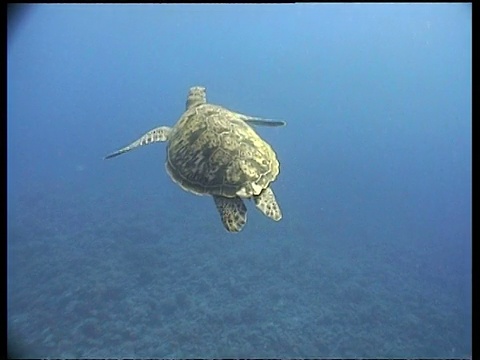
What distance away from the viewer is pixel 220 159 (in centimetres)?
277

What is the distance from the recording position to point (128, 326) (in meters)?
2.96

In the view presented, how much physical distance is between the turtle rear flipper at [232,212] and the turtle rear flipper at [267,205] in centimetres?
12

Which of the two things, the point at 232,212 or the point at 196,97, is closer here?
the point at 232,212

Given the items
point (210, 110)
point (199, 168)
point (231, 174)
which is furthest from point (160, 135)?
point (231, 174)

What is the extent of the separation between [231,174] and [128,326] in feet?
4.65

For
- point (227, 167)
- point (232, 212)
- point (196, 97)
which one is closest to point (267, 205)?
point (232, 212)

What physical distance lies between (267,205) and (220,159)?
467mm

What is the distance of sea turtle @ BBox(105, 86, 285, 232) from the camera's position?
272 cm

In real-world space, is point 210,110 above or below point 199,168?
above

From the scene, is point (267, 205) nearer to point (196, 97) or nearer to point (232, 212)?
point (232, 212)

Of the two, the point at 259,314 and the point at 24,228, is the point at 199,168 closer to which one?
the point at 259,314

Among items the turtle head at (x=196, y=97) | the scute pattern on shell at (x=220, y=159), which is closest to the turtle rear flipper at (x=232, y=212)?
the scute pattern on shell at (x=220, y=159)

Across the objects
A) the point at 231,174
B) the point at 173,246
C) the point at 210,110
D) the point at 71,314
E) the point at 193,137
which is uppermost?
the point at 210,110

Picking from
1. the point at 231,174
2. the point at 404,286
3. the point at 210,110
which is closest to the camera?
the point at 231,174
